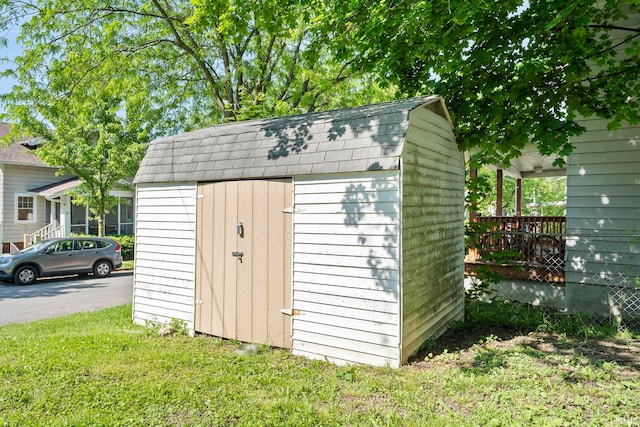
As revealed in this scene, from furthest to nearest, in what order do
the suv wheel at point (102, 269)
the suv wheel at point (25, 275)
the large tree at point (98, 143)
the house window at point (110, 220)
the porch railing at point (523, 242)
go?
the house window at point (110, 220) → the large tree at point (98, 143) → the suv wheel at point (102, 269) → the suv wheel at point (25, 275) → the porch railing at point (523, 242)

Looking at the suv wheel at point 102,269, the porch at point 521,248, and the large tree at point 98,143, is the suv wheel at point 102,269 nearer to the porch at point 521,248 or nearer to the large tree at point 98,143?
the large tree at point 98,143

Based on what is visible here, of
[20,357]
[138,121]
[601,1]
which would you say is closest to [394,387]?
[20,357]

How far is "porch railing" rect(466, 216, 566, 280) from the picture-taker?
741 centimetres

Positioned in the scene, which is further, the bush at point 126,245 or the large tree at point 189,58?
the bush at point 126,245

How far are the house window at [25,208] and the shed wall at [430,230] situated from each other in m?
19.0

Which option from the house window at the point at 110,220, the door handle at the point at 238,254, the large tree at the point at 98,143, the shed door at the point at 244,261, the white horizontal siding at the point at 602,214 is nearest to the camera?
the shed door at the point at 244,261

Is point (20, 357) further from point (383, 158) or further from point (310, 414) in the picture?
point (383, 158)

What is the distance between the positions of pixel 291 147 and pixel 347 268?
A: 179 cm

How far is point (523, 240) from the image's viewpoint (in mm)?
8141

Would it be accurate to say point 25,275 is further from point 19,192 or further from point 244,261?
point 244,261

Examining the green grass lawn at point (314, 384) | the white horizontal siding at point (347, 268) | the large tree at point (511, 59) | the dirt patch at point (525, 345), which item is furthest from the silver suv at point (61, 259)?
the dirt patch at point (525, 345)

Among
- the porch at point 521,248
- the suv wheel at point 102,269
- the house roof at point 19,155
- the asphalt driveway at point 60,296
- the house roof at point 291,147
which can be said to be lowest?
the asphalt driveway at point 60,296

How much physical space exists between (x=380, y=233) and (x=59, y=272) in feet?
39.1

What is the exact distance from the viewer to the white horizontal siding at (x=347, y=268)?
4500 mm
